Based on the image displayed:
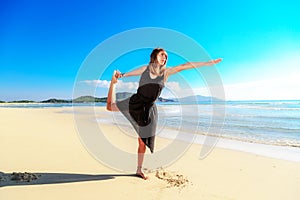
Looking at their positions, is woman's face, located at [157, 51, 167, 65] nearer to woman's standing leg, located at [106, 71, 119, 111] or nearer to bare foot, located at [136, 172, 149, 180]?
woman's standing leg, located at [106, 71, 119, 111]

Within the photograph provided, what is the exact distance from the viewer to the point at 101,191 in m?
3.14

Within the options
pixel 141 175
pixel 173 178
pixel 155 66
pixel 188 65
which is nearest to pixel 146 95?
pixel 155 66

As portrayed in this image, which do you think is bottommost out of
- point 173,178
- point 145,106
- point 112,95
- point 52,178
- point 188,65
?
point 52,178

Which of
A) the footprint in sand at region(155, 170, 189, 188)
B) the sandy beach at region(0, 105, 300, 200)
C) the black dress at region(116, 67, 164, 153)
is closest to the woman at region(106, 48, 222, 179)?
the black dress at region(116, 67, 164, 153)

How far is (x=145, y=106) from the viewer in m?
3.69

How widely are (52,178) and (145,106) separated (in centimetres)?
190

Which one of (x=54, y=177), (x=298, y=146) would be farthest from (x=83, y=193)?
(x=298, y=146)

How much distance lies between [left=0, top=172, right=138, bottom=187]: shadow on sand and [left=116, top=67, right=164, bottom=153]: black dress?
81cm

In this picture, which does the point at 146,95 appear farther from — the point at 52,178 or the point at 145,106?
the point at 52,178

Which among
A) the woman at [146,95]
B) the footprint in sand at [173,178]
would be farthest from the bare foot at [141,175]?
the footprint in sand at [173,178]

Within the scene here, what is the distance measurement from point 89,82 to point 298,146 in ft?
21.4

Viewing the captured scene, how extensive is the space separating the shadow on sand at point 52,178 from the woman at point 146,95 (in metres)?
0.64

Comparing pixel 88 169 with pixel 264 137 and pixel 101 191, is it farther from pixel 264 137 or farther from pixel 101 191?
pixel 264 137

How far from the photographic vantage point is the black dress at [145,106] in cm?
362
